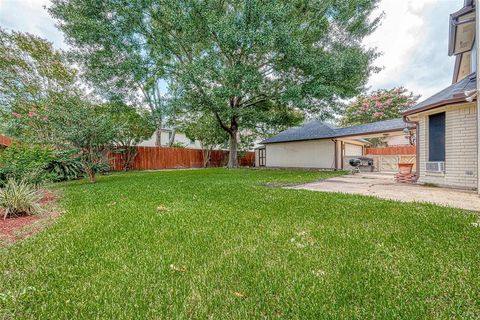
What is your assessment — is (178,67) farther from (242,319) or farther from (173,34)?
(242,319)

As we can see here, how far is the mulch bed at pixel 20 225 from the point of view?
3158 millimetres

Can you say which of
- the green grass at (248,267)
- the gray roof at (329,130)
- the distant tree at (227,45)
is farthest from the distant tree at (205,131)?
the green grass at (248,267)

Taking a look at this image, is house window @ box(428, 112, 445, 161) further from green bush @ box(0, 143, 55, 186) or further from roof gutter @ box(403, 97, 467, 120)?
green bush @ box(0, 143, 55, 186)

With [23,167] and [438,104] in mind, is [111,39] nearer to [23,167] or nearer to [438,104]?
[23,167]

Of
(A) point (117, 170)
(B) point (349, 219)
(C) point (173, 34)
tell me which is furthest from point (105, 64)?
(B) point (349, 219)

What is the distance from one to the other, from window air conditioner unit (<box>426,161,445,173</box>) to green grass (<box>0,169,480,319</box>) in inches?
169

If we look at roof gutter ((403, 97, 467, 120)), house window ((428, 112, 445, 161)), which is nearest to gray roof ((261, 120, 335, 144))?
roof gutter ((403, 97, 467, 120))

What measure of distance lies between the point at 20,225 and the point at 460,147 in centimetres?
1029

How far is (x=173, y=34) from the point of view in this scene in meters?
11.9

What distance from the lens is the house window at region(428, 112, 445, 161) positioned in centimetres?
716

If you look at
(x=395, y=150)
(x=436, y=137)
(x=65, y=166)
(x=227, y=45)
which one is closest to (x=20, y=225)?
(x=65, y=166)

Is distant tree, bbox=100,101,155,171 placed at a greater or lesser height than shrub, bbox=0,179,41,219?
greater

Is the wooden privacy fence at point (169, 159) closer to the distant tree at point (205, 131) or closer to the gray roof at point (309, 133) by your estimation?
the distant tree at point (205, 131)

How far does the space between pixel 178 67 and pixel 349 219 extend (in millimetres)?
10712
